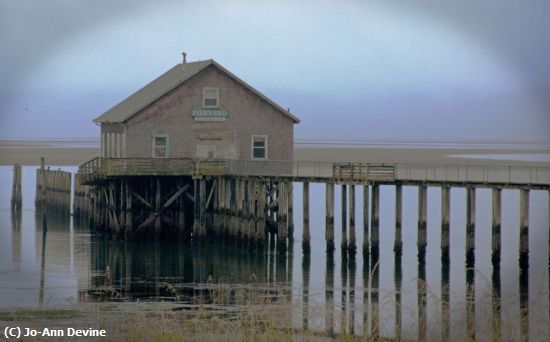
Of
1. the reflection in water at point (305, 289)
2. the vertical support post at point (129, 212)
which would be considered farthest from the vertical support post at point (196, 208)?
the reflection in water at point (305, 289)

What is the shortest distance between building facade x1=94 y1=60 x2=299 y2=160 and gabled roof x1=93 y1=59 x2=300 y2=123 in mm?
50

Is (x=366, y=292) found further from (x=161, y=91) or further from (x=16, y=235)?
(x=16, y=235)

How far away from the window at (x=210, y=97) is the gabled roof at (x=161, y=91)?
91 centimetres

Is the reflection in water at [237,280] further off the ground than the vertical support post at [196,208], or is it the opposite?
the vertical support post at [196,208]

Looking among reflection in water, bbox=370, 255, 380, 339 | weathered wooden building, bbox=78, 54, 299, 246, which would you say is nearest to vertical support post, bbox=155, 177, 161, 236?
weathered wooden building, bbox=78, 54, 299, 246

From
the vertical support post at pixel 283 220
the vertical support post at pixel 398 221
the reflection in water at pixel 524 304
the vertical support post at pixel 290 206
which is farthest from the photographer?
the vertical support post at pixel 290 206

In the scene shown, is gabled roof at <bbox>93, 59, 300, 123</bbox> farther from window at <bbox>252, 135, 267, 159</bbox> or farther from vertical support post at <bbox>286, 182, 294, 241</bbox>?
→ vertical support post at <bbox>286, 182, 294, 241</bbox>

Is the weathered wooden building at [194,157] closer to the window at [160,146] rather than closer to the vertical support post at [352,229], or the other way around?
the window at [160,146]

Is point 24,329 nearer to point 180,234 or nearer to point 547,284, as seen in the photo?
point 547,284

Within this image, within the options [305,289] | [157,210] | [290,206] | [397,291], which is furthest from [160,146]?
[397,291]

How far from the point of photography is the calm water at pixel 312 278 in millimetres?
30188

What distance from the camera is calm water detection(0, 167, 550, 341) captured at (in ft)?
99.0

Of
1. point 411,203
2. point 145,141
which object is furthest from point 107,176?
point 411,203

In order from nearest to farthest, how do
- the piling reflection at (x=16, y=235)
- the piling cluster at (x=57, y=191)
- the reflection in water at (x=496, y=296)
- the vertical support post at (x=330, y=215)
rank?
the reflection in water at (x=496, y=296)
the vertical support post at (x=330, y=215)
the piling reflection at (x=16, y=235)
the piling cluster at (x=57, y=191)
